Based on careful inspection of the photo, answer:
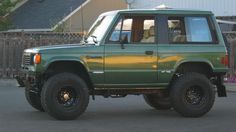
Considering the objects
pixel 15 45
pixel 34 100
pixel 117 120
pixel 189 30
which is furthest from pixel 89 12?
pixel 117 120

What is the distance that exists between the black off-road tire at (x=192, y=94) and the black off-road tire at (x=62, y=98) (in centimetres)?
172

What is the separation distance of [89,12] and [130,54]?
21.7 m

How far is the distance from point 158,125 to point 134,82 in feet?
3.74

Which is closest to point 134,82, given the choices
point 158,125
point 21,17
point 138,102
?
point 158,125

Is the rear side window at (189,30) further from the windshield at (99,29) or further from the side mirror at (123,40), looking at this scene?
the windshield at (99,29)

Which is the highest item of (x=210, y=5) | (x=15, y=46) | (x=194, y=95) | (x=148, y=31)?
(x=210, y=5)

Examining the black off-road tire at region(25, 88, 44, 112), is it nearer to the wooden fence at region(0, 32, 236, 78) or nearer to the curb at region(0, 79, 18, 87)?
the curb at region(0, 79, 18, 87)

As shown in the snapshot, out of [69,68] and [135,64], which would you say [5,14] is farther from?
[135,64]

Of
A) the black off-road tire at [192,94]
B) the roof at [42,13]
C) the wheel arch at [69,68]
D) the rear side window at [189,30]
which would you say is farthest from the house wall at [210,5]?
the wheel arch at [69,68]

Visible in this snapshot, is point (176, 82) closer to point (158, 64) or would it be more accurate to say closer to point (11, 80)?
point (158, 64)

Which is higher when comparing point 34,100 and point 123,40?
point 123,40

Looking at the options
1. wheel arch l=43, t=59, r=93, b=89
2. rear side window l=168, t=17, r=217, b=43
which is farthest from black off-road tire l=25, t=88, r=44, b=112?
rear side window l=168, t=17, r=217, b=43

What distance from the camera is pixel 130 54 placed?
11.8 m

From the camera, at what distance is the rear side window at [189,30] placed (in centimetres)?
1219
